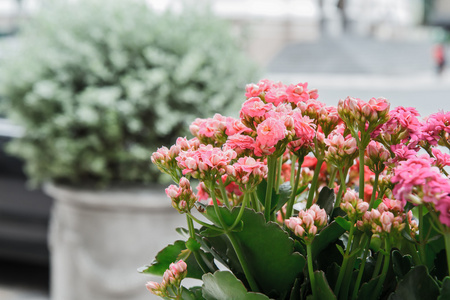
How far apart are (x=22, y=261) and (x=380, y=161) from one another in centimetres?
308

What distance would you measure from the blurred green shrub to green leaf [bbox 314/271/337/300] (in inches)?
50.8

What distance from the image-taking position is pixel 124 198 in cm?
174

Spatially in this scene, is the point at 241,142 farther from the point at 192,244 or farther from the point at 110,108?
the point at 110,108

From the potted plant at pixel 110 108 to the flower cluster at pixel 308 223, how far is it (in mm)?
1268

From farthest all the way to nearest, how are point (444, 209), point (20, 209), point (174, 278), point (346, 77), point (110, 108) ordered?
point (346, 77) < point (20, 209) < point (110, 108) < point (174, 278) < point (444, 209)

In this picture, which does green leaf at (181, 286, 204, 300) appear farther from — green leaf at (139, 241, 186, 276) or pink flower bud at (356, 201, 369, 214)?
pink flower bud at (356, 201, 369, 214)

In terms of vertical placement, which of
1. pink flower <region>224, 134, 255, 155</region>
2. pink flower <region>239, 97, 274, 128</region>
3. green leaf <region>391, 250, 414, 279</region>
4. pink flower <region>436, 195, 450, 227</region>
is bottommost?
green leaf <region>391, 250, 414, 279</region>

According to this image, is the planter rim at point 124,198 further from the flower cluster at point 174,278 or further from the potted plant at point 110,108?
the flower cluster at point 174,278

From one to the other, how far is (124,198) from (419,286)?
4.57 ft

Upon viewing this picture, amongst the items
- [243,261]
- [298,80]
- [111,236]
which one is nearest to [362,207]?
[243,261]

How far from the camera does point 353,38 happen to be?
430 cm

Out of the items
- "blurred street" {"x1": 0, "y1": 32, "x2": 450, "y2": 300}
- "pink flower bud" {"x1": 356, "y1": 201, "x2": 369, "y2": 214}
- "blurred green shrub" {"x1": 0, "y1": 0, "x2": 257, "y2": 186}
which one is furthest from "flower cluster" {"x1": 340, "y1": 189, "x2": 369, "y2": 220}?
"blurred street" {"x1": 0, "y1": 32, "x2": 450, "y2": 300}

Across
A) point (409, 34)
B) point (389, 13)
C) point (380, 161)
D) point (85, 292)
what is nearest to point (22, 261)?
point (85, 292)

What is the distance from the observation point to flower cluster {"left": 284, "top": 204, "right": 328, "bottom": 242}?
18.1 inches
